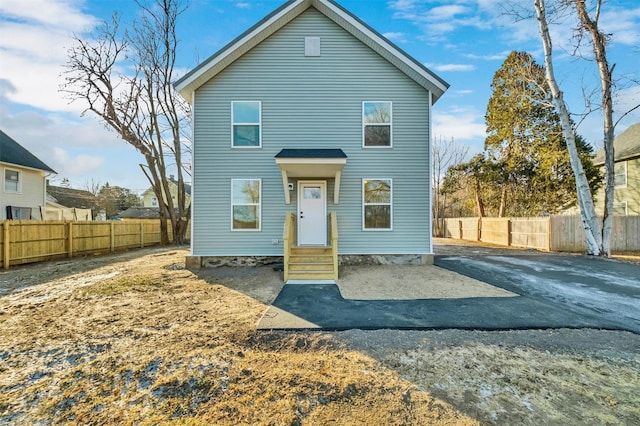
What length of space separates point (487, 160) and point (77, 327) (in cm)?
2074

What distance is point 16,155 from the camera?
664 inches

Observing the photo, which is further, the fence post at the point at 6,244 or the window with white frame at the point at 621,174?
the window with white frame at the point at 621,174

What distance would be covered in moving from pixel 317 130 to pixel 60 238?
10963 mm

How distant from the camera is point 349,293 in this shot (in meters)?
6.15

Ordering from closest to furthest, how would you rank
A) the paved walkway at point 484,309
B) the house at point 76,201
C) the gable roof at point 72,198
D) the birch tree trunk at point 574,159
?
the paved walkway at point 484,309
the birch tree trunk at point 574,159
the house at point 76,201
the gable roof at point 72,198

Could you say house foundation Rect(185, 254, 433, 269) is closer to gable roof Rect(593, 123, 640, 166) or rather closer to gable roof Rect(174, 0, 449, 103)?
gable roof Rect(174, 0, 449, 103)

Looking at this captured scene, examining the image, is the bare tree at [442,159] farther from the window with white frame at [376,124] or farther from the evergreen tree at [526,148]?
the window with white frame at [376,124]

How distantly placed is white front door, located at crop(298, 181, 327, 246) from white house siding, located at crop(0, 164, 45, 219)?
17836mm

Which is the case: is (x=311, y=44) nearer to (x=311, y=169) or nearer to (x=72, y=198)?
(x=311, y=169)

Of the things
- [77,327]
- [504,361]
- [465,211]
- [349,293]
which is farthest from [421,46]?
[465,211]

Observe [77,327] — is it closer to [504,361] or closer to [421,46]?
[504,361]

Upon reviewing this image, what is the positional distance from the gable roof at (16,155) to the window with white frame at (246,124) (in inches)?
616

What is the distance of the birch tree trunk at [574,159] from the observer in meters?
11.0

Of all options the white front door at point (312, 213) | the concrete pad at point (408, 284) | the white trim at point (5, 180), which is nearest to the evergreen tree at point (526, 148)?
the concrete pad at point (408, 284)
